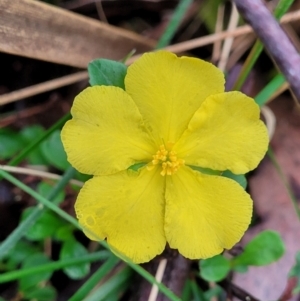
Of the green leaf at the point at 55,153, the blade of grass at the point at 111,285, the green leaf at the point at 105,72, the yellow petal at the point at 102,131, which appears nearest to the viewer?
the yellow petal at the point at 102,131

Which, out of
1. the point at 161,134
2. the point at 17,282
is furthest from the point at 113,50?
the point at 17,282

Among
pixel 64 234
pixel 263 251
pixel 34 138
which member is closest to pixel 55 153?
pixel 34 138

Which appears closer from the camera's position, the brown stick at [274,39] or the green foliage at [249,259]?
the brown stick at [274,39]

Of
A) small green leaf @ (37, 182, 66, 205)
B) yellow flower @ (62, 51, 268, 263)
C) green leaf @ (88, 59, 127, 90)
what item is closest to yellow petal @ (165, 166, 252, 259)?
yellow flower @ (62, 51, 268, 263)

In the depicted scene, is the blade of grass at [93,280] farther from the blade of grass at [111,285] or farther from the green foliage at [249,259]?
the green foliage at [249,259]

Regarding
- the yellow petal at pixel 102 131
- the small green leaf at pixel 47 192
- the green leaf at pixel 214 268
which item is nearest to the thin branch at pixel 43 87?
the small green leaf at pixel 47 192

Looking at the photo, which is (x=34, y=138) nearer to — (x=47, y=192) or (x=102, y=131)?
(x=47, y=192)

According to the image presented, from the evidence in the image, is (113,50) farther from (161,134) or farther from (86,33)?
(161,134)
